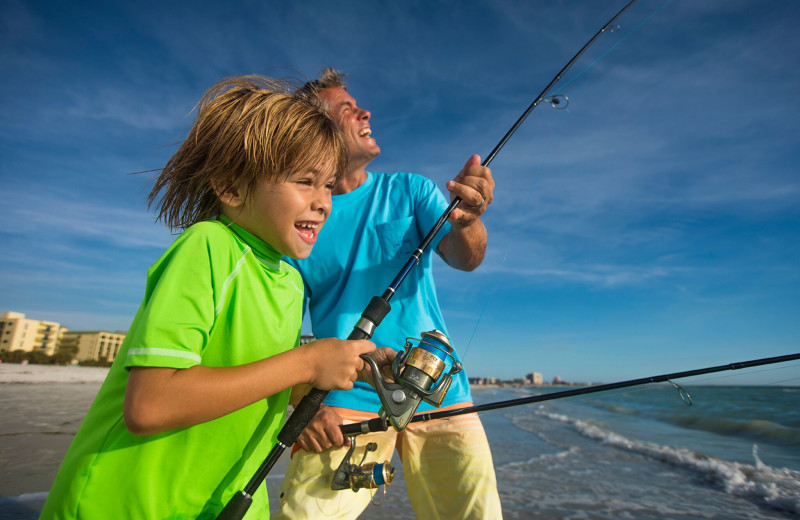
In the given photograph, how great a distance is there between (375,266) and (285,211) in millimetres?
985

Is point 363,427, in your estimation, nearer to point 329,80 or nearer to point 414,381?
point 414,381

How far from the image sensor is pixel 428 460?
2.07m

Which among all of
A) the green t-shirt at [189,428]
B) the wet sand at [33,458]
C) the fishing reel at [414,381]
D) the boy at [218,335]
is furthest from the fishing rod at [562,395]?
the wet sand at [33,458]

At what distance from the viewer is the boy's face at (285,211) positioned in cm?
137

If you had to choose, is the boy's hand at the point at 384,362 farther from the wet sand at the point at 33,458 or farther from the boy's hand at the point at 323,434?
the wet sand at the point at 33,458

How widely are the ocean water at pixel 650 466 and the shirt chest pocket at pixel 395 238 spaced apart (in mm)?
1197

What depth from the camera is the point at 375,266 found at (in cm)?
234

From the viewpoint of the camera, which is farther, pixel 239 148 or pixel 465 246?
pixel 465 246

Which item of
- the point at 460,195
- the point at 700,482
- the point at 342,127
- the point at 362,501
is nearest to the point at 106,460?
the point at 362,501

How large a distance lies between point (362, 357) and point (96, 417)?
0.69m

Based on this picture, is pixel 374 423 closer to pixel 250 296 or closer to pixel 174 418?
pixel 250 296

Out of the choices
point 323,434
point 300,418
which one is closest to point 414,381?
point 300,418

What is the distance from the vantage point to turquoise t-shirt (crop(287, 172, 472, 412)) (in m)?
2.23

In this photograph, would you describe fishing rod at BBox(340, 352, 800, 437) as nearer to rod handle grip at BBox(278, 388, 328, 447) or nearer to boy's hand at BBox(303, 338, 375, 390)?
rod handle grip at BBox(278, 388, 328, 447)
